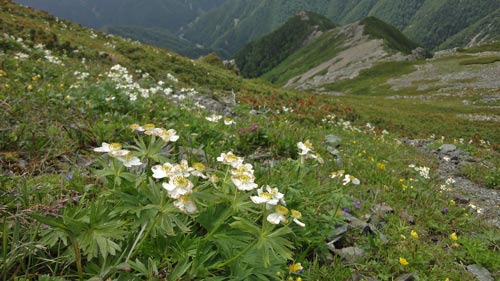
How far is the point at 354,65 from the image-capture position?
4321 inches

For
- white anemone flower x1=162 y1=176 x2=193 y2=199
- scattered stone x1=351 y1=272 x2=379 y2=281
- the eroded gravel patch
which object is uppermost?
white anemone flower x1=162 y1=176 x2=193 y2=199

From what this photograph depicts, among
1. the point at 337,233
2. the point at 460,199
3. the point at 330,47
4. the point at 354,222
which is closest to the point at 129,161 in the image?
the point at 337,233

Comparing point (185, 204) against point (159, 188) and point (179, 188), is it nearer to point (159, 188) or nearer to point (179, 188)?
point (179, 188)

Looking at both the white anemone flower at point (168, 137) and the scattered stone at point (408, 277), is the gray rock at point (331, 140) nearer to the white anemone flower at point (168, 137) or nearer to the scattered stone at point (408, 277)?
the scattered stone at point (408, 277)

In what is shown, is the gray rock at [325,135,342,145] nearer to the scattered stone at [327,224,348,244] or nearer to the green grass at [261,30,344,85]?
the scattered stone at [327,224,348,244]

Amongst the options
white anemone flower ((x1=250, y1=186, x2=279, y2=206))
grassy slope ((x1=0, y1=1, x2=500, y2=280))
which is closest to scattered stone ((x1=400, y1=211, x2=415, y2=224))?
grassy slope ((x1=0, y1=1, x2=500, y2=280))

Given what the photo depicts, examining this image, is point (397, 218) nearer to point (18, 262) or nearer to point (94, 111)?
point (18, 262)

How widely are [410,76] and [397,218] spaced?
273 feet

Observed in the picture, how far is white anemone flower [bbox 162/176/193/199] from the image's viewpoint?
225 cm

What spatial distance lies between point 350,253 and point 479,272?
6.49 ft

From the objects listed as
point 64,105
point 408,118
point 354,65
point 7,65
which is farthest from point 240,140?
point 354,65

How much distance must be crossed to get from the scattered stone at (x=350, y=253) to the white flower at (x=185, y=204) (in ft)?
7.94

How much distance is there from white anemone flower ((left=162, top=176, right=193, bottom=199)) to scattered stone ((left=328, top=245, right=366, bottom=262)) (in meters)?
2.51

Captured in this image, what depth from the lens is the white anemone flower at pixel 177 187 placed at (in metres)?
2.25
